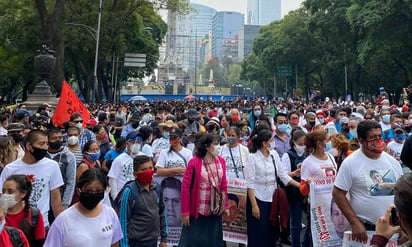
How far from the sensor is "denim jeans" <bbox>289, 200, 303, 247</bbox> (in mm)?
6754

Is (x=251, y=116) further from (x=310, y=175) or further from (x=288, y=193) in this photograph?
(x=310, y=175)

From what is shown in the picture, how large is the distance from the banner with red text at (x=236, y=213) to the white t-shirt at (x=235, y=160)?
7.4 inches

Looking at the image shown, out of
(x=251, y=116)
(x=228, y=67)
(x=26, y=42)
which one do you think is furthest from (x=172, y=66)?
(x=251, y=116)

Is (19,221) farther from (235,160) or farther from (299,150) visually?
(299,150)

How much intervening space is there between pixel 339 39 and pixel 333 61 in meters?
6.61

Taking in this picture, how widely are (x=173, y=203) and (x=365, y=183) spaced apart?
9.52 feet

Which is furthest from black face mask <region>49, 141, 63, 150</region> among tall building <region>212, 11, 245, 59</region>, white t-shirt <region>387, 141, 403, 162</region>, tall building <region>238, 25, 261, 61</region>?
tall building <region>212, 11, 245, 59</region>

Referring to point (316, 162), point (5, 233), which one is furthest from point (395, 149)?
point (5, 233)

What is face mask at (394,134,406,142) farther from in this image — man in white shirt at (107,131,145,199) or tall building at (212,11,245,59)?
tall building at (212,11,245,59)

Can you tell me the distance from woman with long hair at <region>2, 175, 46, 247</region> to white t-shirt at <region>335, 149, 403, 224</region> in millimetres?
2554

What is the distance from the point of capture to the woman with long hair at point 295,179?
6.75 meters

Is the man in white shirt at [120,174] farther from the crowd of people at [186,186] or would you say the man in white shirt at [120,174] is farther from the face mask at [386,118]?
the face mask at [386,118]

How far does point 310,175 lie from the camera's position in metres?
5.68

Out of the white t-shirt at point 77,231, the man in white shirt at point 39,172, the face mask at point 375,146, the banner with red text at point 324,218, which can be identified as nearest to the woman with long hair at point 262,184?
the banner with red text at point 324,218
